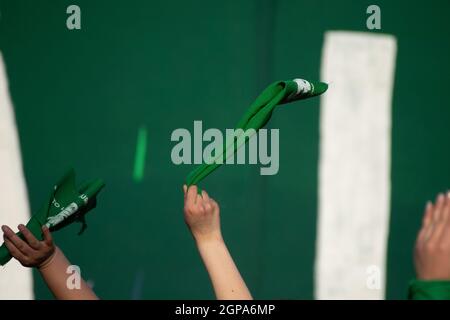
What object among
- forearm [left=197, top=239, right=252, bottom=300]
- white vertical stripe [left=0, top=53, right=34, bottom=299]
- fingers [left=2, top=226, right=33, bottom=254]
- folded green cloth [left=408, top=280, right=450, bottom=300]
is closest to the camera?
folded green cloth [left=408, top=280, right=450, bottom=300]

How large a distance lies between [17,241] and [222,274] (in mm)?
333

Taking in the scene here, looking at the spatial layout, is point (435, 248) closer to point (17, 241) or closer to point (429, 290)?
point (429, 290)

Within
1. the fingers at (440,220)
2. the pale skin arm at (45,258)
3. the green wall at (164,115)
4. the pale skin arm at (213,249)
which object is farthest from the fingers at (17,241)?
the fingers at (440,220)

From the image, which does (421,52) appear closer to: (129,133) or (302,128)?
(302,128)

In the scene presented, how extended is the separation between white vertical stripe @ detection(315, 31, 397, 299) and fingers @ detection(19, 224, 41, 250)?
2.44 feet

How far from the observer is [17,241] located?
0.94 m

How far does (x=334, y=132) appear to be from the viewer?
1479 mm

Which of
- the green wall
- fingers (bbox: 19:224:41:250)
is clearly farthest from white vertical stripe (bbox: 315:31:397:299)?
fingers (bbox: 19:224:41:250)

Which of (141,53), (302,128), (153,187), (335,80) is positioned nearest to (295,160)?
(302,128)

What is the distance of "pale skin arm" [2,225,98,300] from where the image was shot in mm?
944

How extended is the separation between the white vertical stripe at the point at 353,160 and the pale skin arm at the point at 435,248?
0.83 metres

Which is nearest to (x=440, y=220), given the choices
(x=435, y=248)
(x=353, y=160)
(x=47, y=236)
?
(x=435, y=248)

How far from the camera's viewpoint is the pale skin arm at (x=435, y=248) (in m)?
0.62

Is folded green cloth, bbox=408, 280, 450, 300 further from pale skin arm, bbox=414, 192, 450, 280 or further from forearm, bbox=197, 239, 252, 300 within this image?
forearm, bbox=197, 239, 252, 300
